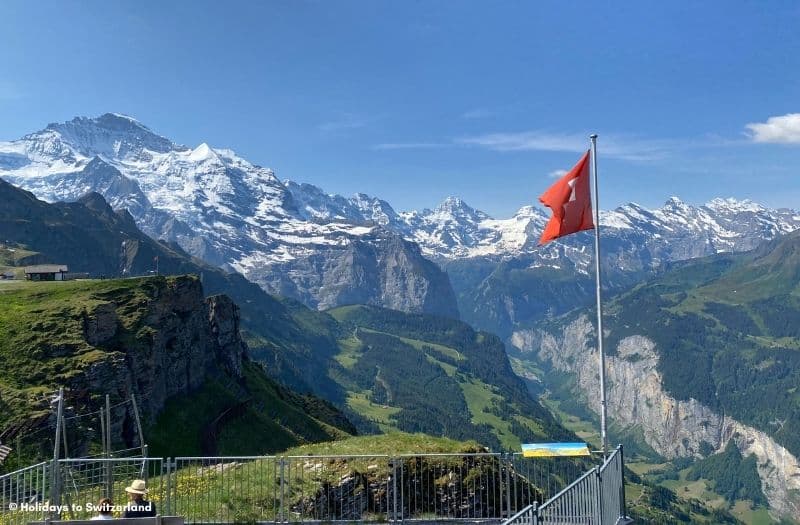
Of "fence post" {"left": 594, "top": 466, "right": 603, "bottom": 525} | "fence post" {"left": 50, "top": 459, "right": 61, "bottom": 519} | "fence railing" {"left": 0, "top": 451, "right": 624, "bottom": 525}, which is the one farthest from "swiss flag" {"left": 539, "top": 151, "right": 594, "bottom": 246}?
"fence post" {"left": 50, "top": 459, "right": 61, "bottom": 519}

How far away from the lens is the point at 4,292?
97250mm

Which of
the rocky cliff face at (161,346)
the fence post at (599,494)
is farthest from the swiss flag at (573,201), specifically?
the rocky cliff face at (161,346)

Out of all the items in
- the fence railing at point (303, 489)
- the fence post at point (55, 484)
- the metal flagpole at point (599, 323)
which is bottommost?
the fence railing at point (303, 489)

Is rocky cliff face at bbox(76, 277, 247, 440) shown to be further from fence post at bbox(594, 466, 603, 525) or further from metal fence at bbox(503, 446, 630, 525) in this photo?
fence post at bbox(594, 466, 603, 525)

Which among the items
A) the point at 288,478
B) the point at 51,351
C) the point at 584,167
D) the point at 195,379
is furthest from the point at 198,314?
the point at 584,167

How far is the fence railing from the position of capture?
87.0ft

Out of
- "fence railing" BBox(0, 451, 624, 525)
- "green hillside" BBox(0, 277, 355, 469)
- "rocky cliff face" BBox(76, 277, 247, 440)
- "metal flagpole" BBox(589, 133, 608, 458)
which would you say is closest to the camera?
"metal flagpole" BBox(589, 133, 608, 458)

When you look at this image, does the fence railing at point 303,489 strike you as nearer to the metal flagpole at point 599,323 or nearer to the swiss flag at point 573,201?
the metal flagpole at point 599,323

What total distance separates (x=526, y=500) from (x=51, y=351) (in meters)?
67.8

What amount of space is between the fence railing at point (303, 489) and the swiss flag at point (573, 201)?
33.2 feet

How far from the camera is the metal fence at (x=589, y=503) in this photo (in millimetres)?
16067

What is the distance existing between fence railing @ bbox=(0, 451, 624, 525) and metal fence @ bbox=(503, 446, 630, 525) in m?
3.56

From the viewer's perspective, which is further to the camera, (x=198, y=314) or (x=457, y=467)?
(x=198, y=314)

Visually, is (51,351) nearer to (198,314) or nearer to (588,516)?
(198,314)
